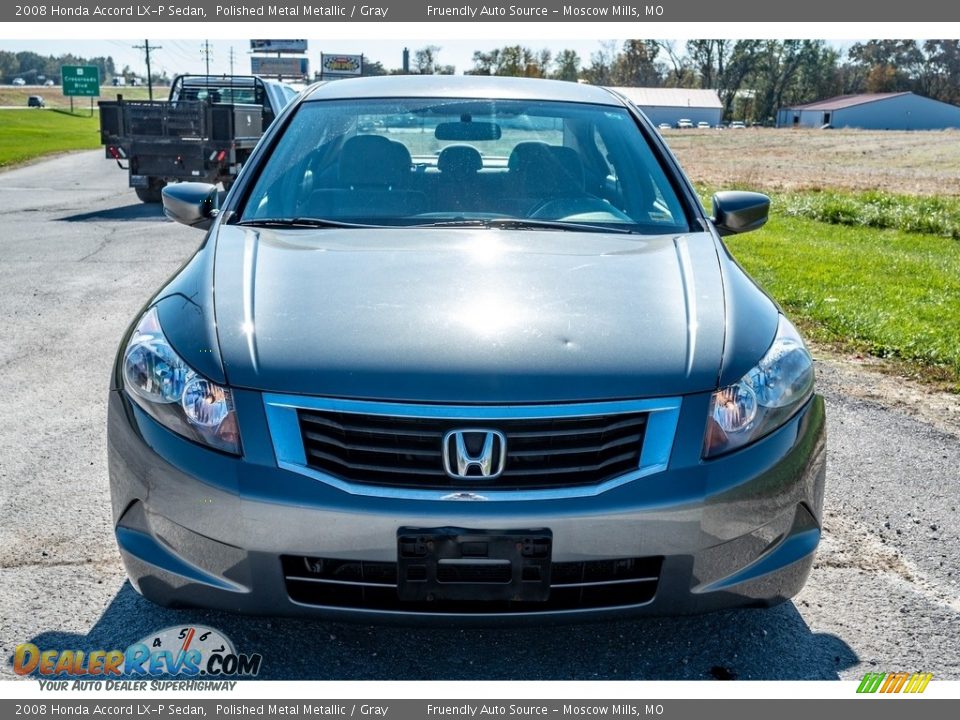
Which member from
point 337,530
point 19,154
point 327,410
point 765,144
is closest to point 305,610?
point 337,530

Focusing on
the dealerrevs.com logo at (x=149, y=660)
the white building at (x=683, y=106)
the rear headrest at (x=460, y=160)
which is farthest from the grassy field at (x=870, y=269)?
the white building at (x=683, y=106)

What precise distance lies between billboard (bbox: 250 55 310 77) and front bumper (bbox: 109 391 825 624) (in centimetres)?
9684

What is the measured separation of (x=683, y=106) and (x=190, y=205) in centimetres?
11297

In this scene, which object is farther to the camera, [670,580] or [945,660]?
[945,660]

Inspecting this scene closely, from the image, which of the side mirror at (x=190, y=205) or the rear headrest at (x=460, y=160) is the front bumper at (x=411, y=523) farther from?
the rear headrest at (x=460, y=160)

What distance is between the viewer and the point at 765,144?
57.6 meters

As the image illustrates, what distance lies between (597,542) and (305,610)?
730 mm

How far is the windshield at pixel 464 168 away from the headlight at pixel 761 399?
3.16 feet

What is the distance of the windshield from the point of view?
3.76 m

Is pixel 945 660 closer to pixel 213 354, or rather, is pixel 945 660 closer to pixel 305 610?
pixel 305 610

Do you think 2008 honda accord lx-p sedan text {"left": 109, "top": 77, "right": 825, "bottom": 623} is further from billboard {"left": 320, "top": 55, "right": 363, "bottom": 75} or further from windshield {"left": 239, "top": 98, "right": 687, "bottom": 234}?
billboard {"left": 320, "top": 55, "right": 363, "bottom": 75}

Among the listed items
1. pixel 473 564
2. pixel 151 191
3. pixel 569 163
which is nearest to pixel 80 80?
pixel 151 191

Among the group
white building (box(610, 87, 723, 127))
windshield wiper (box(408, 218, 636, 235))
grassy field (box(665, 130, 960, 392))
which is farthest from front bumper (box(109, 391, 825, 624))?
white building (box(610, 87, 723, 127))
